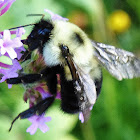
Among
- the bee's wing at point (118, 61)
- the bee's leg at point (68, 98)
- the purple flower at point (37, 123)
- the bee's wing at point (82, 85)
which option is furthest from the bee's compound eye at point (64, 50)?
the purple flower at point (37, 123)

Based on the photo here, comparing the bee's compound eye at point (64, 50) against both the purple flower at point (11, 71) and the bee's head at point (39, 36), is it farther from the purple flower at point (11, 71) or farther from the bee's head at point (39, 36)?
the purple flower at point (11, 71)

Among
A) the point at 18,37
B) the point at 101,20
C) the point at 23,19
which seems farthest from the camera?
the point at 101,20

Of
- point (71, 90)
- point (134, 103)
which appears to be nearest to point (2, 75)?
point (71, 90)

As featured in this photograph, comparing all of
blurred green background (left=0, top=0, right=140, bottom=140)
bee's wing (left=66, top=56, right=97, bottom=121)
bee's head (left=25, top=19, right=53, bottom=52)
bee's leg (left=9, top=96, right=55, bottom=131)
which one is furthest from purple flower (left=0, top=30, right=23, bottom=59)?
blurred green background (left=0, top=0, right=140, bottom=140)

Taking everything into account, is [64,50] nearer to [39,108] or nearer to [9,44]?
[9,44]

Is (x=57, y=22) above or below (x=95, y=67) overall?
above

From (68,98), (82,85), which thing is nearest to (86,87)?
(82,85)

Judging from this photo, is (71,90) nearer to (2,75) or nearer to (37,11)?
(2,75)
